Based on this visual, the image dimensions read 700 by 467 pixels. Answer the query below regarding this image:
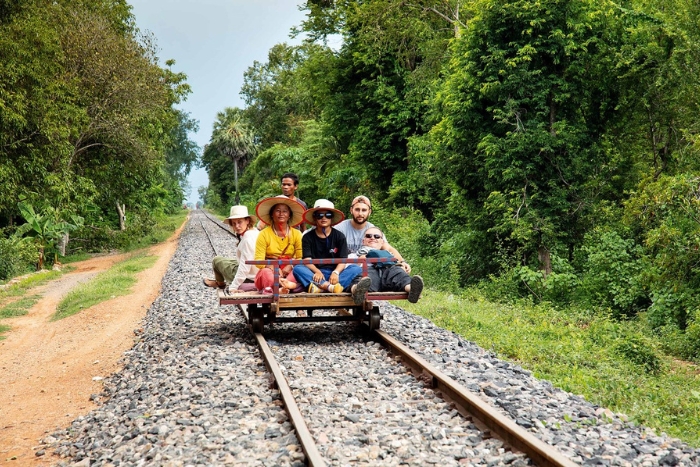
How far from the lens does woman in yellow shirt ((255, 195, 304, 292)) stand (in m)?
8.52

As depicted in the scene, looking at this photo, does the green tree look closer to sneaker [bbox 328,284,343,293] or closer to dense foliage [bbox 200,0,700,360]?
dense foliage [bbox 200,0,700,360]

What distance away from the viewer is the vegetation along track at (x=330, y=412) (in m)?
4.73

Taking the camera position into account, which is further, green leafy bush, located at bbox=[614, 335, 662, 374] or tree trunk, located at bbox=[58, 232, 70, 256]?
tree trunk, located at bbox=[58, 232, 70, 256]

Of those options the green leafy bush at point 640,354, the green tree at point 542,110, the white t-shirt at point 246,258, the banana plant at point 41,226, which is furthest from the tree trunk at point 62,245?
the green leafy bush at point 640,354

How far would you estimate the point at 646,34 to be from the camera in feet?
48.1

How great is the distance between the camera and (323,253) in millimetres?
8648

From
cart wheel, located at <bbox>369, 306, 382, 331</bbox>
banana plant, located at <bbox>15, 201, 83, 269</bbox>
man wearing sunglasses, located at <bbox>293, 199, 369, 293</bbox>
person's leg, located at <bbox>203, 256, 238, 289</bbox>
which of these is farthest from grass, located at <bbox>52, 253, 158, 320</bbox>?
cart wheel, located at <bbox>369, 306, 382, 331</bbox>

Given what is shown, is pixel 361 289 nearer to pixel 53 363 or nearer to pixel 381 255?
pixel 381 255

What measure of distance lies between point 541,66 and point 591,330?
24.1ft

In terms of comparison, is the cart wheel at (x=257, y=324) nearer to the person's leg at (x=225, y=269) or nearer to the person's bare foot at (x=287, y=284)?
the person's bare foot at (x=287, y=284)

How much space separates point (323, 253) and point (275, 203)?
35.3 inches

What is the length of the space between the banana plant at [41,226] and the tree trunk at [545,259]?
52.8ft

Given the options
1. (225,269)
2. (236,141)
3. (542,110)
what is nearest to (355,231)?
(225,269)

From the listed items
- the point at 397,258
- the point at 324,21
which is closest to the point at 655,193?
the point at 397,258
